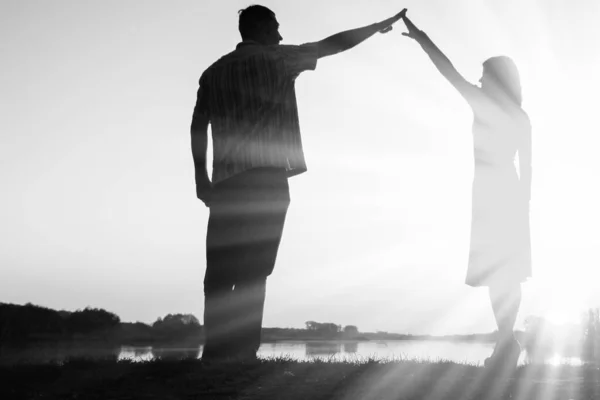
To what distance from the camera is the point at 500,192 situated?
734 centimetres

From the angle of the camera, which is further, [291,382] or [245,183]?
[245,183]

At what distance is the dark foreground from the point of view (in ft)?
14.7

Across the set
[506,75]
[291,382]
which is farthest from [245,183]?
[506,75]

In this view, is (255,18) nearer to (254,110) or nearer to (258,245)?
(254,110)

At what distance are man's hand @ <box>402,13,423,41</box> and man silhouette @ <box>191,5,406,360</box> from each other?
2.89 metres

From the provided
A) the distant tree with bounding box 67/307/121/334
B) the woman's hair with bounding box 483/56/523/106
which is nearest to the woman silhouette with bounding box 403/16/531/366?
the woman's hair with bounding box 483/56/523/106

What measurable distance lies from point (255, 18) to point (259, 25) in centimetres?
11

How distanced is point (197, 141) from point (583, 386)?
16.2 ft

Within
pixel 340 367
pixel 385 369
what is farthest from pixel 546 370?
pixel 340 367

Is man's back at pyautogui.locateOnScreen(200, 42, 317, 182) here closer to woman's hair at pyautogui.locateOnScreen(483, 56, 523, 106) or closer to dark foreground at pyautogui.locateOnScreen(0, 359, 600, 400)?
dark foreground at pyautogui.locateOnScreen(0, 359, 600, 400)

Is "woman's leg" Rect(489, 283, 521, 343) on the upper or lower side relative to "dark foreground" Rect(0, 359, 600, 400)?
upper

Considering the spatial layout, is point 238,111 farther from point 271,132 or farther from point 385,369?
point 385,369

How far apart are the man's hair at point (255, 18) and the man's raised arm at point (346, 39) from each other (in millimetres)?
732

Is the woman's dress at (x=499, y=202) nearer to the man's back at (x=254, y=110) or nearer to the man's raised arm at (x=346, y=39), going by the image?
the man's raised arm at (x=346, y=39)
